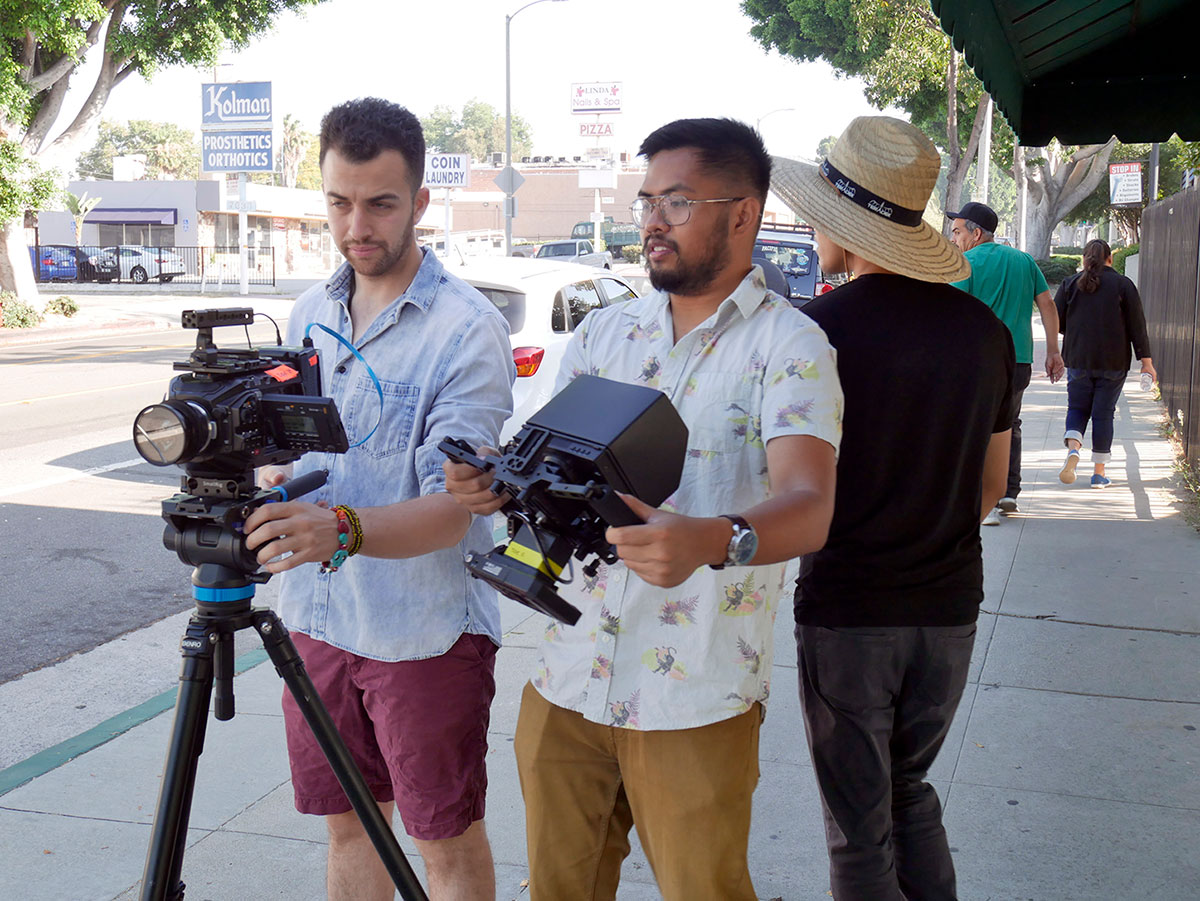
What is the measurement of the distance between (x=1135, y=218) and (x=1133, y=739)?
134ft

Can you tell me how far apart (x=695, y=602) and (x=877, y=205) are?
101 cm

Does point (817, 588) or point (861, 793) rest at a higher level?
point (817, 588)

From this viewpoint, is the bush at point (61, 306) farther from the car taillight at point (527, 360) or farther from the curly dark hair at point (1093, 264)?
the curly dark hair at point (1093, 264)

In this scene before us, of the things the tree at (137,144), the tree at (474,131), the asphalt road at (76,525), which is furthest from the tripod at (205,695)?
the tree at (474,131)

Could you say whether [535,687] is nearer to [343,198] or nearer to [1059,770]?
[343,198]

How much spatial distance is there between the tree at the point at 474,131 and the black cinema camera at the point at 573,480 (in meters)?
157

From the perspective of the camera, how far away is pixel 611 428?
174 centimetres

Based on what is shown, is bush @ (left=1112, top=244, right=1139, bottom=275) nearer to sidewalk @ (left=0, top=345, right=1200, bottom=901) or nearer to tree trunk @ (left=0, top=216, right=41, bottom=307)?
sidewalk @ (left=0, top=345, right=1200, bottom=901)

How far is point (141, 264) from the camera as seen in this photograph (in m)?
40.2

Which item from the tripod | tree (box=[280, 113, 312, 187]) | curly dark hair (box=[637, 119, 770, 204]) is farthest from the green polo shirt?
tree (box=[280, 113, 312, 187])

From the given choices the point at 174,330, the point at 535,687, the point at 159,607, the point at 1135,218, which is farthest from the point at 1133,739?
the point at 1135,218

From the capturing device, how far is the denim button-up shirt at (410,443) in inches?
93.4

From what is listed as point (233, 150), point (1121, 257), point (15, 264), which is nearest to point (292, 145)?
point (233, 150)

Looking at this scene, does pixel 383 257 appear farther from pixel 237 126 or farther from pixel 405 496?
pixel 237 126
